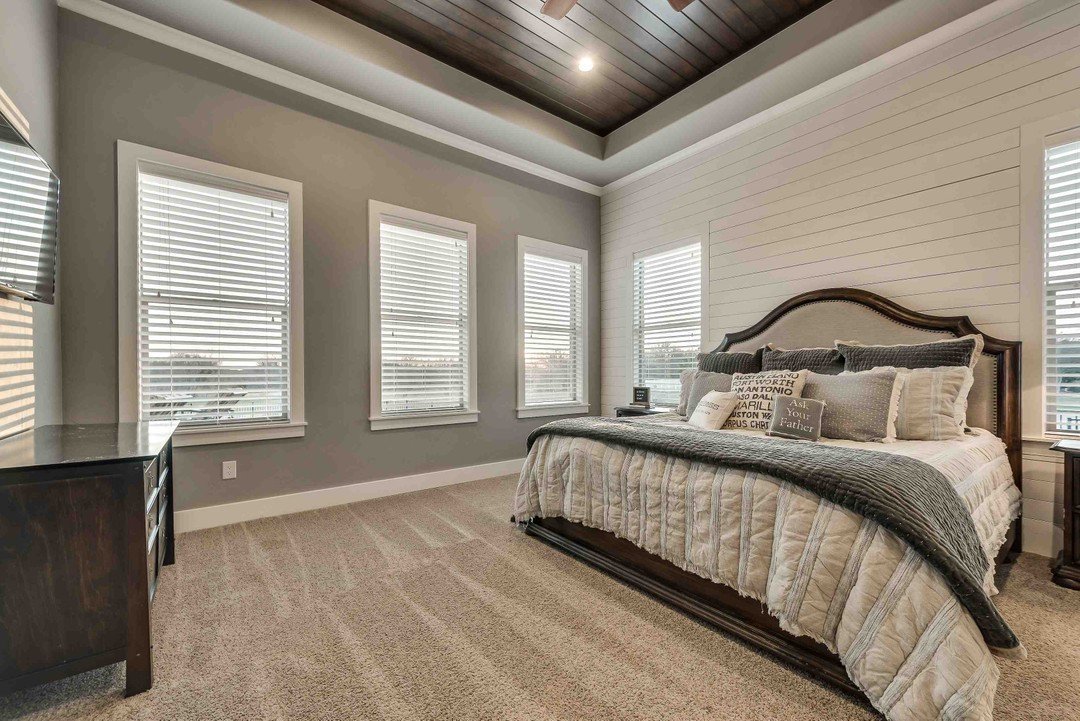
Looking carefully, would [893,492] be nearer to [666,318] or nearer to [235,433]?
[666,318]

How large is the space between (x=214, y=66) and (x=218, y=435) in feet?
7.94

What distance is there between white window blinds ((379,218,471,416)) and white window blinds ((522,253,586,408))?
0.73m

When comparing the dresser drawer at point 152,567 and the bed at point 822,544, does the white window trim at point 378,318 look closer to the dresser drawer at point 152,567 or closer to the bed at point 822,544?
the bed at point 822,544

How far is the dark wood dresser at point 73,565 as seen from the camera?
1.38 meters

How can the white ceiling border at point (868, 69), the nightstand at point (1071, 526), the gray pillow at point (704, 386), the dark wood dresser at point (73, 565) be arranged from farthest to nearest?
the gray pillow at point (704, 386)
the white ceiling border at point (868, 69)
the nightstand at point (1071, 526)
the dark wood dresser at point (73, 565)

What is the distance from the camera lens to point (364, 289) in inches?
145

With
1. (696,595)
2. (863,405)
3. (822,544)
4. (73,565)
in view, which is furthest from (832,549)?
(73,565)

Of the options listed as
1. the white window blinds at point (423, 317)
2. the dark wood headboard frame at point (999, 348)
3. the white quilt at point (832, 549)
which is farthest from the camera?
the white window blinds at point (423, 317)

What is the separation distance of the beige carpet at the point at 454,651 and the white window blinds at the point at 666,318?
2525 millimetres

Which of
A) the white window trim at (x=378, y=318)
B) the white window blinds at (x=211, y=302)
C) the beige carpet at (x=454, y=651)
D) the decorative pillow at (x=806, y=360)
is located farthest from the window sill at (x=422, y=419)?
the decorative pillow at (x=806, y=360)

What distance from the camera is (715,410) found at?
2.94m

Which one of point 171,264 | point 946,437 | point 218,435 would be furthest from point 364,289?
point 946,437

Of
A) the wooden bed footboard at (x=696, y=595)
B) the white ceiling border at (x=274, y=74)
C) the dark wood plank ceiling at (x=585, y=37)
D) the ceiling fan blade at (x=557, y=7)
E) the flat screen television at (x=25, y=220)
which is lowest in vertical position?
the wooden bed footboard at (x=696, y=595)

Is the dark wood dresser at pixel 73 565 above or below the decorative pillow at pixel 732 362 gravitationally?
below
